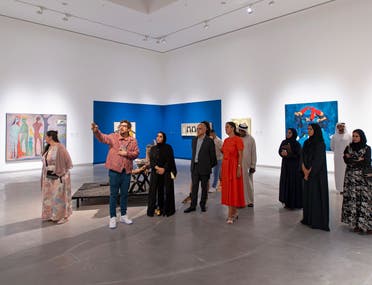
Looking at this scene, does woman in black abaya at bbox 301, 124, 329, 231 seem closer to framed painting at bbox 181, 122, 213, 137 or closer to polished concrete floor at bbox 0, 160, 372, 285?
polished concrete floor at bbox 0, 160, 372, 285

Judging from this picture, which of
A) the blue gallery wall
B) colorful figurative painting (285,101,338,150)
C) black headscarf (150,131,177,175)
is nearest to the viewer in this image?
black headscarf (150,131,177,175)

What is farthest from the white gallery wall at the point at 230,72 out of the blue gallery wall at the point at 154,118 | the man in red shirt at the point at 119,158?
the man in red shirt at the point at 119,158

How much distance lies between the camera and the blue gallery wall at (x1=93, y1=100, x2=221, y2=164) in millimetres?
14656

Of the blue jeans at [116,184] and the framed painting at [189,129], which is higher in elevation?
the framed painting at [189,129]

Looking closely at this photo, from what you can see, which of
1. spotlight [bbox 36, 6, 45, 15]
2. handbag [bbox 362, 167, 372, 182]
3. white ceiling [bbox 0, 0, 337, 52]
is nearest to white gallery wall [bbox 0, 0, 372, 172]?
white ceiling [bbox 0, 0, 337, 52]

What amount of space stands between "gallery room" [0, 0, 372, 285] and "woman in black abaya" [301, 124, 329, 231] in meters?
0.24

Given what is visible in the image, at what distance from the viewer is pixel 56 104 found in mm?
13133

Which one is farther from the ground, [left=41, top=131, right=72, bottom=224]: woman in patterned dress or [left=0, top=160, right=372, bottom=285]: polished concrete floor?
[left=41, top=131, right=72, bottom=224]: woman in patterned dress

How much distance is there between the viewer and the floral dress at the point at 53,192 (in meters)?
5.16

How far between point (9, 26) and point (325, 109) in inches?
487

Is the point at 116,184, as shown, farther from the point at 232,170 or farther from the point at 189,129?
the point at 189,129

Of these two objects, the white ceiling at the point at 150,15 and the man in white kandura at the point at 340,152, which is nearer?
the man in white kandura at the point at 340,152

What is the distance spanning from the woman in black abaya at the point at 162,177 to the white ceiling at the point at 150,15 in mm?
7136

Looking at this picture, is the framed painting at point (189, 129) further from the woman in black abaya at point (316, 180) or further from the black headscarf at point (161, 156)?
the woman in black abaya at point (316, 180)
